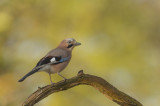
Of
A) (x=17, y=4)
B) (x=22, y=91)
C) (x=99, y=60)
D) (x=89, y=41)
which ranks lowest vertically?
(x=22, y=91)

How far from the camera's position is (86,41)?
1416 centimetres

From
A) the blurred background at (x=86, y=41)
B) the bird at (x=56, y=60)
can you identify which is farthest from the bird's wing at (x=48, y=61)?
the blurred background at (x=86, y=41)

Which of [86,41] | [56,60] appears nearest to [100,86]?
[56,60]

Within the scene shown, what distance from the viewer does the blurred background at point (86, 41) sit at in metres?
13.3

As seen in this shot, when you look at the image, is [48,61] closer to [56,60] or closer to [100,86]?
[56,60]

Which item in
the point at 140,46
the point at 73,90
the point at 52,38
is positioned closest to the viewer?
the point at 73,90

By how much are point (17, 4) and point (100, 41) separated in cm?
380

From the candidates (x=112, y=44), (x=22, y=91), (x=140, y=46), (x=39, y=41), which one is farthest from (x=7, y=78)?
(x=140, y=46)

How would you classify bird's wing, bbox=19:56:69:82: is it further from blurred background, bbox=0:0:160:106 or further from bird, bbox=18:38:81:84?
blurred background, bbox=0:0:160:106

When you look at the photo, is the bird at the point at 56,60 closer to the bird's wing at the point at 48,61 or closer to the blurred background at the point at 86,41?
the bird's wing at the point at 48,61

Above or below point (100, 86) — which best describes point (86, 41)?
above

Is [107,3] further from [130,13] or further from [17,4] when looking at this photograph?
[17,4]

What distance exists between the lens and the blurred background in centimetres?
1334

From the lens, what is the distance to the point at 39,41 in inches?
561
